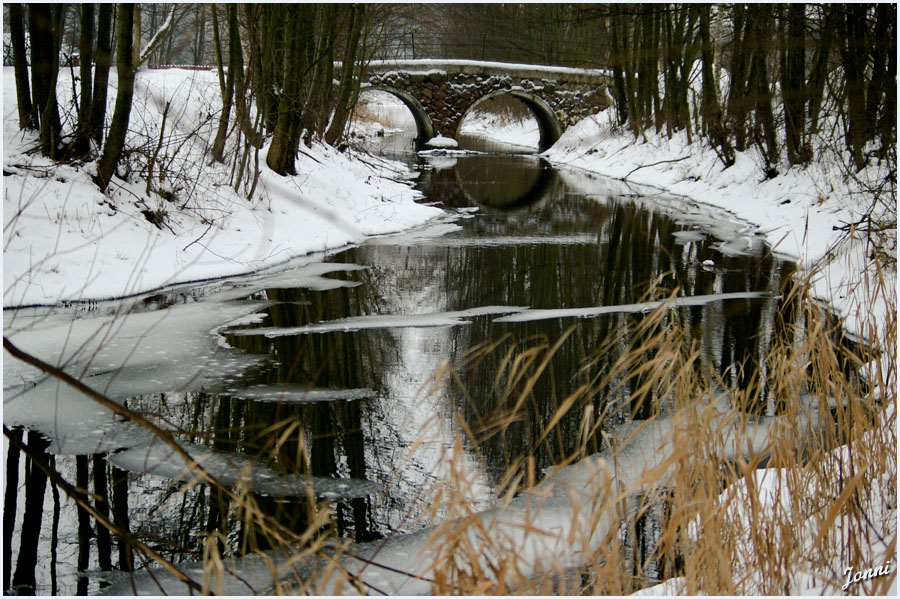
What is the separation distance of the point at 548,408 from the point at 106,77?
6.11m

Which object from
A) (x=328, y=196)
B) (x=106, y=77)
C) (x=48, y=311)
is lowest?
(x=48, y=311)

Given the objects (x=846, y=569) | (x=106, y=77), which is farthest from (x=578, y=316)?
(x=106, y=77)

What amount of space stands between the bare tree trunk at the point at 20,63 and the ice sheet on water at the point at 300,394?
5.38 m

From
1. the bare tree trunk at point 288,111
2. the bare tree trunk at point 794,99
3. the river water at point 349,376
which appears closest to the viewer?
the river water at point 349,376

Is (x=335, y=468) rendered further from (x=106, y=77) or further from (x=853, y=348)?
(x=106, y=77)

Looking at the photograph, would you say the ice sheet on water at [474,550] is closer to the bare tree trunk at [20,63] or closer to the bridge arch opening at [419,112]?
the bare tree trunk at [20,63]

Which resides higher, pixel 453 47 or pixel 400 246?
pixel 453 47

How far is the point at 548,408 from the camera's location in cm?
439

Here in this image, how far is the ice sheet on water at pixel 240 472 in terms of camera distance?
11.2 ft

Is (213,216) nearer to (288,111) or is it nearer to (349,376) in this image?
(288,111)

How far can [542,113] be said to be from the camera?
3172cm

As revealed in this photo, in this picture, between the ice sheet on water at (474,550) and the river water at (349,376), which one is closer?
the ice sheet on water at (474,550)

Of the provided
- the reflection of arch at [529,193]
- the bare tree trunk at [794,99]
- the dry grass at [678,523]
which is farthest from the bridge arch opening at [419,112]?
the dry grass at [678,523]

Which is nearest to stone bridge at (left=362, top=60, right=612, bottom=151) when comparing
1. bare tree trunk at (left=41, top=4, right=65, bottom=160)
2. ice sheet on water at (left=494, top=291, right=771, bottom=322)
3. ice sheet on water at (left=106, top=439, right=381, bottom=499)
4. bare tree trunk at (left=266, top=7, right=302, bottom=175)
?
bare tree trunk at (left=266, top=7, right=302, bottom=175)
